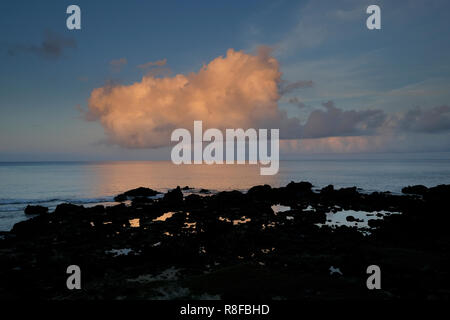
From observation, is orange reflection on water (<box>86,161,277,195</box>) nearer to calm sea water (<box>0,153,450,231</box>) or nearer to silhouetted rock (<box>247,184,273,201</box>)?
calm sea water (<box>0,153,450,231</box>)

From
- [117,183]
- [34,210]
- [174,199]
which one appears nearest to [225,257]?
[174,199]

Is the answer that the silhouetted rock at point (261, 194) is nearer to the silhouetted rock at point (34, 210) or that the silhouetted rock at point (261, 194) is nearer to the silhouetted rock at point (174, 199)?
the silhouetted rock at point (174, 199)

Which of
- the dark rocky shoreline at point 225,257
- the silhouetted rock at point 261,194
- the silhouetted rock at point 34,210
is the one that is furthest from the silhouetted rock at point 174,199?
the silhouetted rock at point 34,210

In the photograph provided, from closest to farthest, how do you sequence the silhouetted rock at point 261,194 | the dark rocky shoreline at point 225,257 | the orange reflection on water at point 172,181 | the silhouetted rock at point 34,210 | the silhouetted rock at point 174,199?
1. the dark rocky shoreline at point 225,257
2. the silhouetted rock at point 34,210
3. the silhouetted rock at point 174,199
4. the silhouetted rock at point 261,194
5. the orange reflection on water at point 172,181

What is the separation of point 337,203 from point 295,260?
28687 mm

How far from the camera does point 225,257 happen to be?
19.1m

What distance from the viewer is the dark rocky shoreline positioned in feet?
44.1

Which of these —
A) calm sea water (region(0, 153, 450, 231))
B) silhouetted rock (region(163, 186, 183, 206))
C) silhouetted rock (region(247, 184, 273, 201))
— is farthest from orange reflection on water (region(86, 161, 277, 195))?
silhouetted rock (region(163, 186, 183, 206))

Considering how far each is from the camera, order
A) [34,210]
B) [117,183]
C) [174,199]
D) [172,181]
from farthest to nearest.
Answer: [172,181] < [117,183] < [174,199] < [34,210]

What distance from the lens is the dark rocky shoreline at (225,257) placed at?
13.5 meters

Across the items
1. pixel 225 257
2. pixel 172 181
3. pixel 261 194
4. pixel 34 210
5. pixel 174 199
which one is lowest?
pixel 172 181

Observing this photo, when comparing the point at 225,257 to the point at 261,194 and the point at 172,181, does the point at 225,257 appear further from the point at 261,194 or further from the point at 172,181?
the point at 172,181
